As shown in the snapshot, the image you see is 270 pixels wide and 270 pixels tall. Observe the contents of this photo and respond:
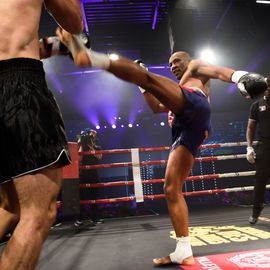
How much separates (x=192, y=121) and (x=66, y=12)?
1.05 meters

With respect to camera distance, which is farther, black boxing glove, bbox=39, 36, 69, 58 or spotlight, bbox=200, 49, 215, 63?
spotlight, bbox=200, 49, 215, 63

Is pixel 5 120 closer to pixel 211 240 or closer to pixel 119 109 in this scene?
pixel 211 240

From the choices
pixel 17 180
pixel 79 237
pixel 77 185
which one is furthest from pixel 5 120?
pixel 77 185

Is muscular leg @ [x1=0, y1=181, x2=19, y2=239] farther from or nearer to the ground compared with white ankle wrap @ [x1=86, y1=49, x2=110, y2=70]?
nearer to the ground

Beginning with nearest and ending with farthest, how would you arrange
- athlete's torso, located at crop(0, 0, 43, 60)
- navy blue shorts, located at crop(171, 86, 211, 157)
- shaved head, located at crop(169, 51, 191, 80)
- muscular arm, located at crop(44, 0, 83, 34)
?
athlete's torso, located at crop(0, 0, 43, 60)
muscular arm, located at crop(44, 0, 83, 34)
navy blue shorts, located at crop(171, 86, 211, 157)
shaved head, located at crop(169, 51, 191, 80)

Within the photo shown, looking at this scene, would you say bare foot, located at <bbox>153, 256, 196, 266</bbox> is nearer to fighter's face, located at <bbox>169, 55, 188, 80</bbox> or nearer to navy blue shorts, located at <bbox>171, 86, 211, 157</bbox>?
navy blue shorts, located at <bbox>171, 86, 211, 157</bbox>

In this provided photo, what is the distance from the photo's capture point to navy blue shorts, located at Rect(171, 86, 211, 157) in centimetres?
189

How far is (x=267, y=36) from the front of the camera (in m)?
7.92

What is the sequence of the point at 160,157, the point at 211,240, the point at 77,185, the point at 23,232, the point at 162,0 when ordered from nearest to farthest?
1. the point at 23,232
2. the point at 211,240
3. the point at 77,185
4. the point at 162,0
5. the point at 160,157

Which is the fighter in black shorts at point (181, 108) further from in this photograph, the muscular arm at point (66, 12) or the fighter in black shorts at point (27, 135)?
the fighter in black shorts at point (27, 135)

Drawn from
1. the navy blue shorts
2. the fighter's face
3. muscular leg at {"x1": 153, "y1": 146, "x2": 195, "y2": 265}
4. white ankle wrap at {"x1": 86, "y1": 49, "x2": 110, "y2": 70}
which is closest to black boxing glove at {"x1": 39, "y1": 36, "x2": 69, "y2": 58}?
white ankle wrap at {"x1": 86, "y1": 49, "x2": 110, "y2": 70}

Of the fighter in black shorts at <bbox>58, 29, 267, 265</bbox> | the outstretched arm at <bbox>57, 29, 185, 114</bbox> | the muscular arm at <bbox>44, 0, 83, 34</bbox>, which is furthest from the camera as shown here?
the fighter in black shorts at <bbox>58, 29, 267, 265</bbox>

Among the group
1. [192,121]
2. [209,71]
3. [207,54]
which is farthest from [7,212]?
[207,54]

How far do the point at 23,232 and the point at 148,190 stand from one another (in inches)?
249
